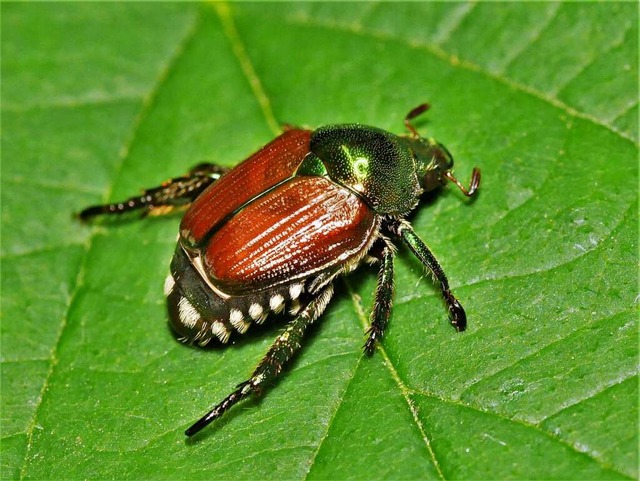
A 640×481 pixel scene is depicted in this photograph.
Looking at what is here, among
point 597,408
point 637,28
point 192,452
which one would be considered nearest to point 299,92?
point 637,28

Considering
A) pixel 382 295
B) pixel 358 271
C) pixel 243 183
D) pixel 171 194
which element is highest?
pixel 243 183

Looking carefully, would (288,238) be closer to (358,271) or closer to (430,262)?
(358,271)

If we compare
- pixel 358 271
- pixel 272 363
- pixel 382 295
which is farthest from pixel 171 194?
pixel 382 295

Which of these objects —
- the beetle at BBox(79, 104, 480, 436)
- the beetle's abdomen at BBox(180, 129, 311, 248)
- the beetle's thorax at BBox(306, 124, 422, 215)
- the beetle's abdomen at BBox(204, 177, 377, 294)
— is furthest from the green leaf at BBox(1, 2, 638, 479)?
the beetle's abdomen at BBox(180, 129, 311, 248)

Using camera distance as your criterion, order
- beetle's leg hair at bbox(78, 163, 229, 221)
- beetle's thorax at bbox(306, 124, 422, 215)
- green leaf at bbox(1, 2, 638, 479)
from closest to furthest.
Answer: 1. green leaf at bbox(1, 2, 638, 479)
2. beetle's thorax at bbox(306, 124, 422, 215)
3. beetle's leg hair at bbox(78, 163, 229, 221)

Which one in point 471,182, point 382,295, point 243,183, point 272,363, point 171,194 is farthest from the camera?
point 171,194

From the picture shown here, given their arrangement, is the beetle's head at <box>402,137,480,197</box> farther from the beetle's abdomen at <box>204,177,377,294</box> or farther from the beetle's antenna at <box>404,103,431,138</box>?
the beetle's abdomen at <box>204,177,377,294</box>

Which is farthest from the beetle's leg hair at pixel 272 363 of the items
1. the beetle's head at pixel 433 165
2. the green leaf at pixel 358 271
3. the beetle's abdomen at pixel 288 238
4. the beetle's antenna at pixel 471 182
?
the beetle's antenna at pixel 471 182

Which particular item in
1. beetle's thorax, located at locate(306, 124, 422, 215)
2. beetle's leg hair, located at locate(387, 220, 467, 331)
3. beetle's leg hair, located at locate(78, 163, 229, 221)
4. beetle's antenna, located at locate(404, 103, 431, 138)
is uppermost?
beetle's antenna, located at locate(404, 103, 431, 138)
